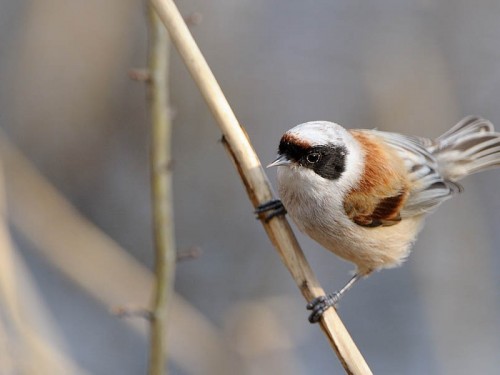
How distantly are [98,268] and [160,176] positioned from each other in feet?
3.96

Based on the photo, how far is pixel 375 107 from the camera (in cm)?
509

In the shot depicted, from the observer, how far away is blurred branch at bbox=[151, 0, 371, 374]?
2855mm

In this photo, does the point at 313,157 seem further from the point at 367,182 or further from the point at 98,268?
the point at 98,268

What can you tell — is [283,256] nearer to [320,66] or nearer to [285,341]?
[285,341]

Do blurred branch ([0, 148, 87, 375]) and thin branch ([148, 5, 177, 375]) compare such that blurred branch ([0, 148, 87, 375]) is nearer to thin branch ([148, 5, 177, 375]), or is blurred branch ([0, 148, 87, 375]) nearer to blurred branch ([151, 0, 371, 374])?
thin branch ([148, 5, 177, 375])

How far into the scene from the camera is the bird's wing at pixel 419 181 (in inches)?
150

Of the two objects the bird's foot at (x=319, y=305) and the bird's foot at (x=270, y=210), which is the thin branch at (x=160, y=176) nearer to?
the bird's foot at (x=270, y=210)

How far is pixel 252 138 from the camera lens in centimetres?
568

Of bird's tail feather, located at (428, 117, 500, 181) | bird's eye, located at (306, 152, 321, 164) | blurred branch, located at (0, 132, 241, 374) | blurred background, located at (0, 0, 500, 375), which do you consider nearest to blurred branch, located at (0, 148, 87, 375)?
blurred branch, located at (0, 132, 241, 374)

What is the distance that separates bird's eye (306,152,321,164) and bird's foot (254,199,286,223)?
0.73 ft

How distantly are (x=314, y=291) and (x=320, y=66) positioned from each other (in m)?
3.10

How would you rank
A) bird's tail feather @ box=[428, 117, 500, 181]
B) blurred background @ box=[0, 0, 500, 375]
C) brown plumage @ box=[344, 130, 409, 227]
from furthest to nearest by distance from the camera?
1. blurred background @ box=[0, 0, 500, 375]
2. bird's tail feather @ box=[428, 117, 500, 181]
3. brown plumage @ box=[344, 130, 409, 227]

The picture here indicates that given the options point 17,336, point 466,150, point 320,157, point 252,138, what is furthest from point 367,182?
point 252,138

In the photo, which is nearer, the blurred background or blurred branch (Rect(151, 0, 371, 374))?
blurred branch (Rect(151, 0, 371, 374))
